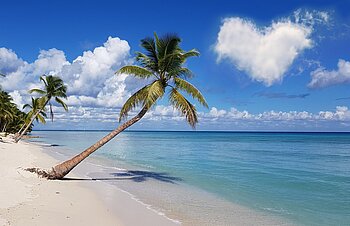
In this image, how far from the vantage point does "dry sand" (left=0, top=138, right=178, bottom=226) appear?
795 centimetres

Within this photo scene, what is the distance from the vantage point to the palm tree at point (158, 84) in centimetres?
1424

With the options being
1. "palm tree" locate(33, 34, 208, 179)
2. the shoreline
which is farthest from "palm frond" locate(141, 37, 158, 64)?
the shoreline

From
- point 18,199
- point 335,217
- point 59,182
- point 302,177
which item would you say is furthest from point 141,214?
point 302,177

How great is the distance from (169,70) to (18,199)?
8065 millimetres

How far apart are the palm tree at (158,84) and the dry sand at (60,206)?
4.70 ft

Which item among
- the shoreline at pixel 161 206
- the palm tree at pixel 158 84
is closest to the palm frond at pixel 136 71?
the palm tree at pixel 158 84

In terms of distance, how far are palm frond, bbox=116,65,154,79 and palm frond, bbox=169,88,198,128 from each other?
141cm

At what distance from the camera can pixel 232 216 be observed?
34.0 feet

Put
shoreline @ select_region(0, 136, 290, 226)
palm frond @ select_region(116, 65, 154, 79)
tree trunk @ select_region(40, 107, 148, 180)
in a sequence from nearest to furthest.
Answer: shoreline @ select_region(0, 136, 290, 226) < tree trunk @ select_region(40, 107, 148, 180) < palm frond @ select_region(116, 65, 154, 79)

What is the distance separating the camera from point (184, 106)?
47.4ft

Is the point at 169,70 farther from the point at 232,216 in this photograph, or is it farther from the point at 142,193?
the point at 232,216

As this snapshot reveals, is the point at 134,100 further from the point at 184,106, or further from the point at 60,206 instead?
the point at 60,206

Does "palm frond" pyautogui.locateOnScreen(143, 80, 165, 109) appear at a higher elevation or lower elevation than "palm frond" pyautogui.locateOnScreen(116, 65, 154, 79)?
lower

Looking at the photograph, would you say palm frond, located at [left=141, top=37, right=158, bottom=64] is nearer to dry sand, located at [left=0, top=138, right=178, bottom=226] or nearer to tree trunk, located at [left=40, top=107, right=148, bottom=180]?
tree trunk, located at [left=40, top=107, right=148, bottom=180]
